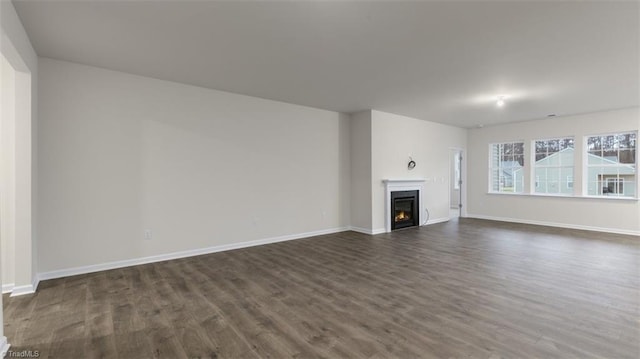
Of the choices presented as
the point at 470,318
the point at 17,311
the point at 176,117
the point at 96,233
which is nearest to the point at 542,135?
the point at 470,318

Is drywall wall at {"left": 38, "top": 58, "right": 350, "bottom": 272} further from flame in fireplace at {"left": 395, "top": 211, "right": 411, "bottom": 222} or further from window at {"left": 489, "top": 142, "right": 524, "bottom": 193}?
window at {"left": 489, "top": 142, "right": 524, "bottom": 193}

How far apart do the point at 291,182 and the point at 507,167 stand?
20.4 feet

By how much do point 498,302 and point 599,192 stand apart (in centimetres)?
596

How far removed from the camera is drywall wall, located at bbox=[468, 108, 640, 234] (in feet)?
20.3

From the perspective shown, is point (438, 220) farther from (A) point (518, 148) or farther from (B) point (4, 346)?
(B) point (4, 346)

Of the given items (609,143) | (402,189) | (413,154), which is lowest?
(402,189)

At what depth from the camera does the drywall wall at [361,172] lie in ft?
20.4

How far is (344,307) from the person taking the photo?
9.11ft

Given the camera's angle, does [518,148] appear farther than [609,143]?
Yes

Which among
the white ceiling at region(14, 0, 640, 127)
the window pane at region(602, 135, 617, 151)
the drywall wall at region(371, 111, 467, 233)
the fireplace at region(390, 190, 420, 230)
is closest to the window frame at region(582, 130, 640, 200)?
the window pane at region(602, 135, 617, 151)

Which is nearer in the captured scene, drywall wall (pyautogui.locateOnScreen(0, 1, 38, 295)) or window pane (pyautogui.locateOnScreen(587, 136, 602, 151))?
drywall wall (pyautogui.locateOnScreen(0, 1, 38, 295))

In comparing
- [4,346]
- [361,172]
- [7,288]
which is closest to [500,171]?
[361,172]

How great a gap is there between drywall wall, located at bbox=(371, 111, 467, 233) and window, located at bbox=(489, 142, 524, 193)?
3.01 ft

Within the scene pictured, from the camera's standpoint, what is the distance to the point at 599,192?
661 centimetres
